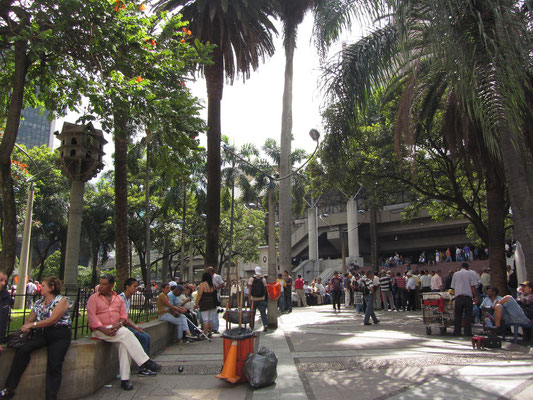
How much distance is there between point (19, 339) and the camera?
5332mm

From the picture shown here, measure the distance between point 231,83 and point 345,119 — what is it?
7869 mm

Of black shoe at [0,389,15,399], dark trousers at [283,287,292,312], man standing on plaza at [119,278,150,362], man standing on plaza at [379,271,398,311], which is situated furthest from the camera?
dark trousers at [283,287,292,312]

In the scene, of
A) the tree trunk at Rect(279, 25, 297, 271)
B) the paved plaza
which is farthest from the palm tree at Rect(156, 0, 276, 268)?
the paved plaza

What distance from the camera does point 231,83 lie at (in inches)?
695

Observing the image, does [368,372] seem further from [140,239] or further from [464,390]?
[140,239]

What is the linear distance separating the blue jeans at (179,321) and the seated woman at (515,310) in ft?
22.7

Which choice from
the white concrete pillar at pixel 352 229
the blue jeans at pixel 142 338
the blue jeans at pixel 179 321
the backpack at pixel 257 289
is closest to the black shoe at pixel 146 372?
the blue jeans at pixel 142 338

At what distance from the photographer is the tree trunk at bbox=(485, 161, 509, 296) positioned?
39.4ft

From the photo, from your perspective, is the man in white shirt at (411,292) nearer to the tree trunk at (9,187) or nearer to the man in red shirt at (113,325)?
the man in red shirt at (113,325)

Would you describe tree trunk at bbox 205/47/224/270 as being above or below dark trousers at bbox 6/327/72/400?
above

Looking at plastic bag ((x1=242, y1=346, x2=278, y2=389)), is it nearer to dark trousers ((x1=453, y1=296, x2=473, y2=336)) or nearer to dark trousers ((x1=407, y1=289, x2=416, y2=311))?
dark trousers ((x1=453, y1=296, x2=473, y2=336))

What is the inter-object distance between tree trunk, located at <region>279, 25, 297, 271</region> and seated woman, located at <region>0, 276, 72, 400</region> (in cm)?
1061

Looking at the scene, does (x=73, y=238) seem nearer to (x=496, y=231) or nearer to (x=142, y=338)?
(x=142, y=338)

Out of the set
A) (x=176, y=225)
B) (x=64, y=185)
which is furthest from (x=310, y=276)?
(x=64, y=185)
